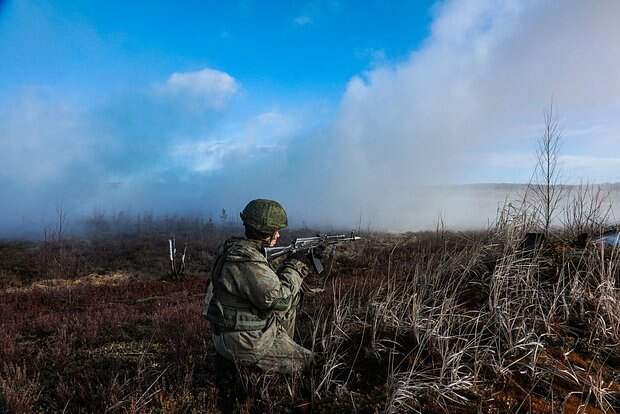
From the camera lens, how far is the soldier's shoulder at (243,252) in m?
3.26

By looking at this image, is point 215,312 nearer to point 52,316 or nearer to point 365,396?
point 365,396

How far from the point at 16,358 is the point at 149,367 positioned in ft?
6.17

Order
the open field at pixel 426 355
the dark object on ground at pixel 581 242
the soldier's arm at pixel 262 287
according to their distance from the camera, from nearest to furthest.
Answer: the open field at pixel 426 355 < the soldier's arm at pixel 262 287 < the dark object on ground at pixel 581 242

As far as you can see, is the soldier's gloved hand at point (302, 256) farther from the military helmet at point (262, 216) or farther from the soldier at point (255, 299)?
the military helmet at point (262, 216)

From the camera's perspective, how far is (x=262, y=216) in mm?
3445

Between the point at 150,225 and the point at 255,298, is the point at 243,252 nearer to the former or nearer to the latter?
the point at 255,298

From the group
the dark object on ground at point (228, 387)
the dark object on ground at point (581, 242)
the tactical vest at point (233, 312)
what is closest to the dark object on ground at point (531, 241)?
the dark object on ground at point (581, 242)

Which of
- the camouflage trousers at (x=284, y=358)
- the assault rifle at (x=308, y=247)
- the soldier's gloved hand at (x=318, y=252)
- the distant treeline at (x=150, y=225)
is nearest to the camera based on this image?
the camouflage trousers at (x=284, y=358)

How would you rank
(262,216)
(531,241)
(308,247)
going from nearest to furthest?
(262,216) < (308,247) < (531,241)

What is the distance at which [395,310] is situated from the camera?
4.16m

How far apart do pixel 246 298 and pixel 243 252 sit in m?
0.37

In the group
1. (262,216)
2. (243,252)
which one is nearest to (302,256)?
(262,216)

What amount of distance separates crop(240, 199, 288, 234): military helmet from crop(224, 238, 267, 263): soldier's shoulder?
149 millimetres

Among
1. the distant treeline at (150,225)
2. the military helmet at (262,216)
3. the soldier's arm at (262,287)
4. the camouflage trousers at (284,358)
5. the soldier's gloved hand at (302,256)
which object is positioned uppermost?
the military helmet at (262,216)
